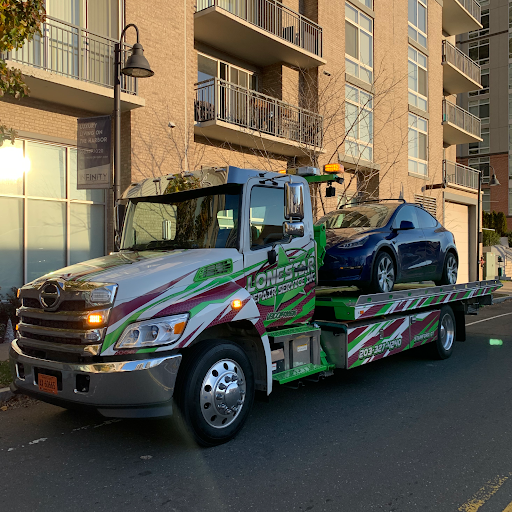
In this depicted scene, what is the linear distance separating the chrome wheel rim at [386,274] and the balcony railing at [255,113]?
25.7ft

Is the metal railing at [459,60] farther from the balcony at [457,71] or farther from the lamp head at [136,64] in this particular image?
the lamp head at [136,64]

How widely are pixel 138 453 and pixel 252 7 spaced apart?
591 inches

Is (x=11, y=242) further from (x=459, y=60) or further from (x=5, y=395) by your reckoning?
(x=459, y=60)

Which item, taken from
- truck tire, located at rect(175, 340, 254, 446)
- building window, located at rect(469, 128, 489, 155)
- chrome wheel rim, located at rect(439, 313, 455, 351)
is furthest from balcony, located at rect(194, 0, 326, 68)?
building window, located at rect(469, 128, 489, 155)

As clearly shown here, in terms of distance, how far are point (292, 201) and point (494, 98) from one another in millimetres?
46401

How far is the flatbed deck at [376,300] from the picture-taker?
20.9 ft

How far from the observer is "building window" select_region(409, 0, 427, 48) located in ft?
80.2

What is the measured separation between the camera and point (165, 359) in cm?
427

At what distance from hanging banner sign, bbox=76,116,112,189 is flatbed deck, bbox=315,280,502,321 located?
4.25 metres

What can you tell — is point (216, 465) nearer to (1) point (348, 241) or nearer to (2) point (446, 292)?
(1) point (348, 241)

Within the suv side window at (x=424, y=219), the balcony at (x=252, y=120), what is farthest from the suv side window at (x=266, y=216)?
the balcony at (x=252, y=120)

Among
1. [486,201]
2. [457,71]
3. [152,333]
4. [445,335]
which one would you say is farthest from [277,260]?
[486,201]

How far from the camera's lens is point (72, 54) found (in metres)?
11.7

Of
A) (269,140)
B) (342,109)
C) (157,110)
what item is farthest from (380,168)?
(157,110)
